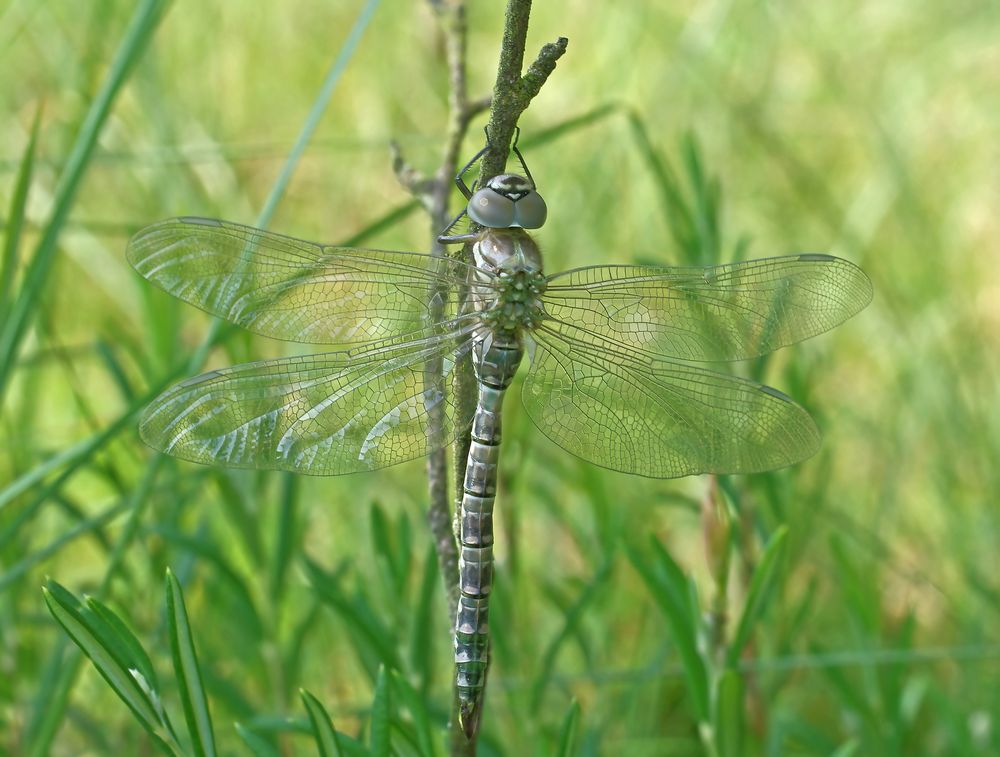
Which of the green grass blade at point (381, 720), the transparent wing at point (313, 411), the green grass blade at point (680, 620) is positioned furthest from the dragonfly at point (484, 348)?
the green grass blade at point (381, 720)

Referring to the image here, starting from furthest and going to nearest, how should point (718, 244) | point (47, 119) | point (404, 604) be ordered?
point (47, 119) < point (718, 244) < point (404, 604)

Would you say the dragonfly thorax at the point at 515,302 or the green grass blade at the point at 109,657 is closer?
the green grass blade at the point at 109,657

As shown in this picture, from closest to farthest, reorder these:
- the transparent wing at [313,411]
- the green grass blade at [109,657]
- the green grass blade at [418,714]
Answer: the green grass blade at [109,657] < the green grass blade at [418,714] < the transparent wing at [313,411]

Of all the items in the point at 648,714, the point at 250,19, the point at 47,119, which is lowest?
the point at 648,714

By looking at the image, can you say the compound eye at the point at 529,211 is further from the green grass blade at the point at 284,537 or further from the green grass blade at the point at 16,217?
the green grass blade at the point at 16,217

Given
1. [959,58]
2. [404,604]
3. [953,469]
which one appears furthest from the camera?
[959,58]

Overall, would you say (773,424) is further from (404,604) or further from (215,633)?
(215,633)

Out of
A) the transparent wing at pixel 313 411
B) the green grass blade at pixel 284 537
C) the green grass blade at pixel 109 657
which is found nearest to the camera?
the green grass blade at pixel 109 657

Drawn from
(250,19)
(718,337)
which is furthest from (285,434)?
(250,19)
